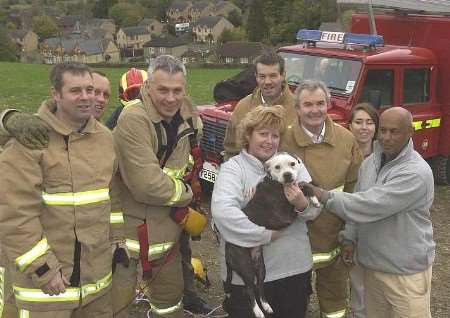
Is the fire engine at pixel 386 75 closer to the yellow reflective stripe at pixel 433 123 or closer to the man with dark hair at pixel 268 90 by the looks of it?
the yellow reflective stripe at pixel 433 123

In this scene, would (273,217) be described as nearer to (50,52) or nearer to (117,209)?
(117,209)

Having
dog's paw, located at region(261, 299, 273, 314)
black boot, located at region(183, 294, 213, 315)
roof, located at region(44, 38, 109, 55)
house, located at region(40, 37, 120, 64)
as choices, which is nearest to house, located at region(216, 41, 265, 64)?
house, located at region(40, 37, 120, 64)

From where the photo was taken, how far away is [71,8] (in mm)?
117625

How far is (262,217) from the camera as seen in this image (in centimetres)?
283

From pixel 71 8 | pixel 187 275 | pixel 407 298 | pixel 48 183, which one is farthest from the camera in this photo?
pixel 71 8

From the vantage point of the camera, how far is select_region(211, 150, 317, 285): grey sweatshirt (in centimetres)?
273

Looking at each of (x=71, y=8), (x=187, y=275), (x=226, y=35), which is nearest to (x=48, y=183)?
(x=187, y=275)

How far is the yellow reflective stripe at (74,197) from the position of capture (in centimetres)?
266

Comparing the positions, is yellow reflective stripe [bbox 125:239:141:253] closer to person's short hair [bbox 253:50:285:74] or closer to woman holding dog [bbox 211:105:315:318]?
woman holding dog [bbox 211:105:315:318]

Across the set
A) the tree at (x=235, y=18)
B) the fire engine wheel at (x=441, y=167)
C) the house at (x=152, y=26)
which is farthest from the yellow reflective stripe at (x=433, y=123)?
the house at (x=152, y=26)

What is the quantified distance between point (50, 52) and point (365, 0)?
7441cm

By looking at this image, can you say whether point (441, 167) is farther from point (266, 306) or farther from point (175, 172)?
point (266, 306)

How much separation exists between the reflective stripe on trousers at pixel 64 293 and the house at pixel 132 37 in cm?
9377

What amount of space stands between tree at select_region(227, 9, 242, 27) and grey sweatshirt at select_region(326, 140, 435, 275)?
92.6 metres
